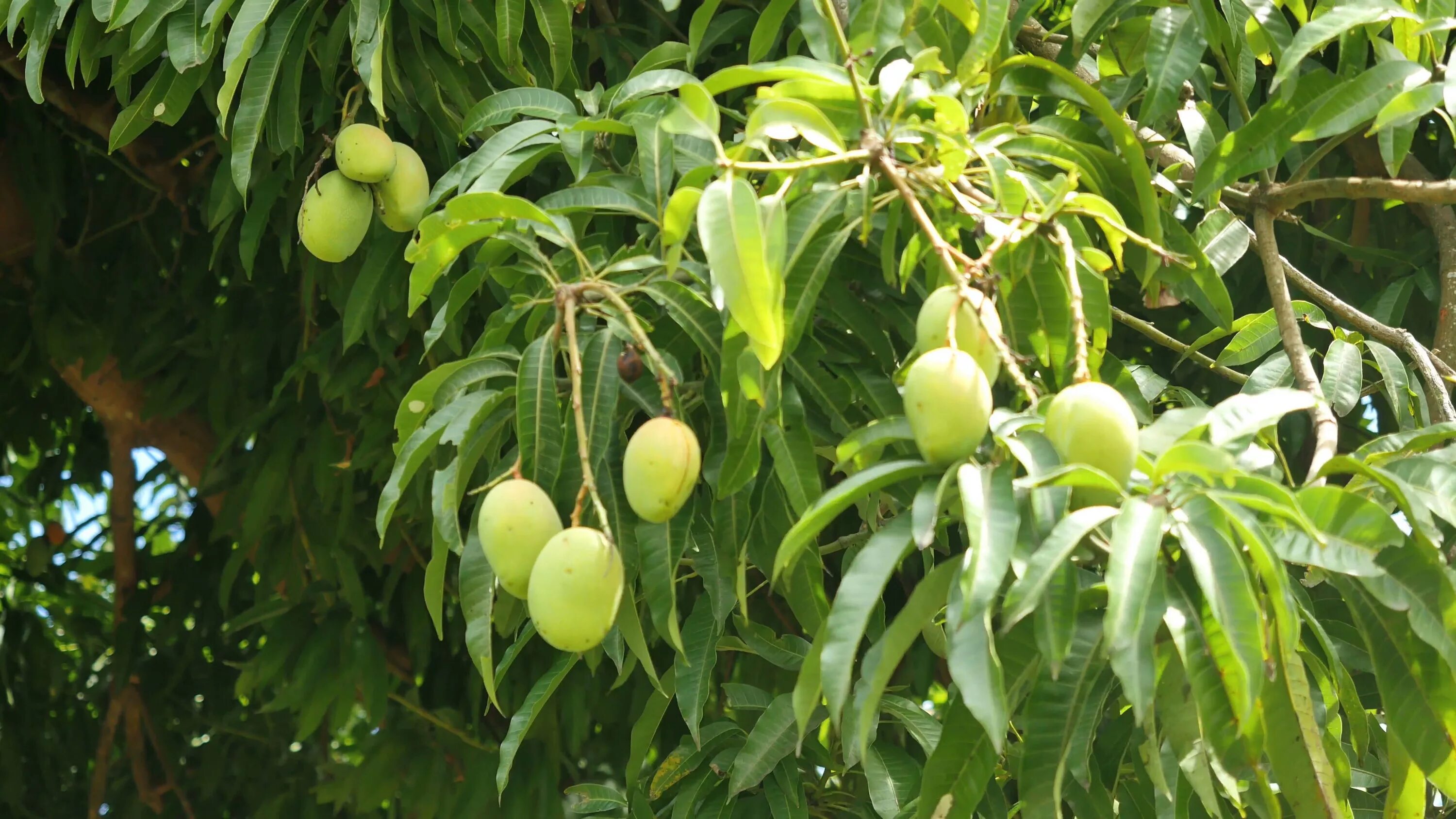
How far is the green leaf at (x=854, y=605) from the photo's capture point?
78cm

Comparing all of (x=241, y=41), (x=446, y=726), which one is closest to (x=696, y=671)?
(x=241, y=41)

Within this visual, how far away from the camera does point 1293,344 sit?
1.15 metres

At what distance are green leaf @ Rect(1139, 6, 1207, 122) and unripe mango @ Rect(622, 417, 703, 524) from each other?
53cm

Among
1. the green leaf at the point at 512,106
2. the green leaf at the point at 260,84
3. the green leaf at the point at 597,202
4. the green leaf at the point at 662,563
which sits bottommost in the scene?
the green leaf at the point at 662,563

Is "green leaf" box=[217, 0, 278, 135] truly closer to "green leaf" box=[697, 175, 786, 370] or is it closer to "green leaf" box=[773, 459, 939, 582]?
"green leaf" box=[697, 175, 786, 370]

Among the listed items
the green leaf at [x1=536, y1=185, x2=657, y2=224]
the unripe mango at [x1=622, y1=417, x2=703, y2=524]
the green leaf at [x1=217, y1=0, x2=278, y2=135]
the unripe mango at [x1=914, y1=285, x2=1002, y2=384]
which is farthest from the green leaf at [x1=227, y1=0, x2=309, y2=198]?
the unripe mango at [x1=914, y1=285, x2=1002, y2=384]

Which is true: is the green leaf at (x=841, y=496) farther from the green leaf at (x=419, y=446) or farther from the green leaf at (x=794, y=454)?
the green leaf at (x=419, y=446)

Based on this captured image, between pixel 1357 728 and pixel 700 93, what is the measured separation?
680 mm

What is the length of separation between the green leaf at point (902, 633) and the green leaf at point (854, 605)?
34mm

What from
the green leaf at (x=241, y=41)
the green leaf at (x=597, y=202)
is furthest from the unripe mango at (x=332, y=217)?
the green leaf at (x=597, y=202)

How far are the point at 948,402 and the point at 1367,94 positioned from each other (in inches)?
19.5

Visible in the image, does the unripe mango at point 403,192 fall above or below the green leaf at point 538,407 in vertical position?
above

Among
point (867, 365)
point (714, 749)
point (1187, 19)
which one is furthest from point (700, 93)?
point (714, 749)

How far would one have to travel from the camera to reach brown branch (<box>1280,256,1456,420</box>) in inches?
47.7
